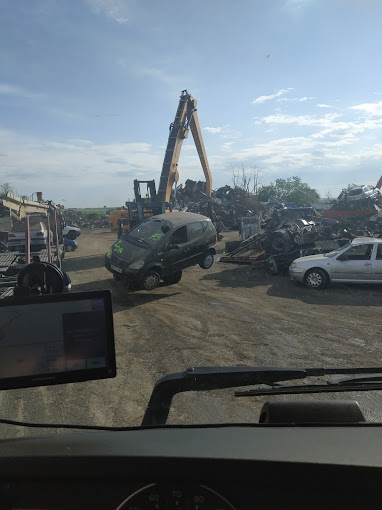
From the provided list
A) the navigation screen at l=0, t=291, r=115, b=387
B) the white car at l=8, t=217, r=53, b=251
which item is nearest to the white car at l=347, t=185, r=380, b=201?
the white car at l=8, t=217, r=53, b=251

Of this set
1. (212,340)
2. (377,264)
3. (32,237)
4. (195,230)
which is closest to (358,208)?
(377,264)

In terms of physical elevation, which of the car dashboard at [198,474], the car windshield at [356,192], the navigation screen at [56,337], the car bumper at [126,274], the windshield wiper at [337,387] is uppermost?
the car windshield at [356,192]

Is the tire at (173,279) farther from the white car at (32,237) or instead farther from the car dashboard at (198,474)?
the car dashboard at (198,474)

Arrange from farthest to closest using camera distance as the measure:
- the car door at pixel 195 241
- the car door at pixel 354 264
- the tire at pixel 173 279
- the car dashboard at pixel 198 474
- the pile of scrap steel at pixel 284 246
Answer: the pile of scrap steel at pixel 284 246 → the tire at pixel 173 279 → the car door at pixel 195 241 → the car door at pixel 354 264 → the car dashboard at pixel 198 474

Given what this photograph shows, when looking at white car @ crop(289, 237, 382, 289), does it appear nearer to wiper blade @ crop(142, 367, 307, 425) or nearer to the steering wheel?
the steering wheel

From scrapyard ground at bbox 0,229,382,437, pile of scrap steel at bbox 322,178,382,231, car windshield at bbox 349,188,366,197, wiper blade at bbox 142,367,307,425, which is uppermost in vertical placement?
car windshield at bbox 349,188,366,197

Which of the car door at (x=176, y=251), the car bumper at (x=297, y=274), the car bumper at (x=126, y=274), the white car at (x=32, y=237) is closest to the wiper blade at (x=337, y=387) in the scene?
the car bumper at (x=126, y=274)

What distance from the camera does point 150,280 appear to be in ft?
38.3

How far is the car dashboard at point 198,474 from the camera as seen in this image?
130 cm

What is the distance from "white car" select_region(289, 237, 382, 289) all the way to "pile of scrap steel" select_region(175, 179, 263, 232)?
61.7ft

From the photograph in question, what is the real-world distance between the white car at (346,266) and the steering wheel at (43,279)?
849 cm

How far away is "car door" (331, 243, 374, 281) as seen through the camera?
11953mm

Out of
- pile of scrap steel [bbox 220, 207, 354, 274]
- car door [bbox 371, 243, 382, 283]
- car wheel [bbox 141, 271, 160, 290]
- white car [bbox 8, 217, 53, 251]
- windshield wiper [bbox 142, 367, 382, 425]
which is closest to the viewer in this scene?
windshield wiper [bbox 142, 367, 382, 425]

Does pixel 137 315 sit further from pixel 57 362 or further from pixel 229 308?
pixel 57 362
